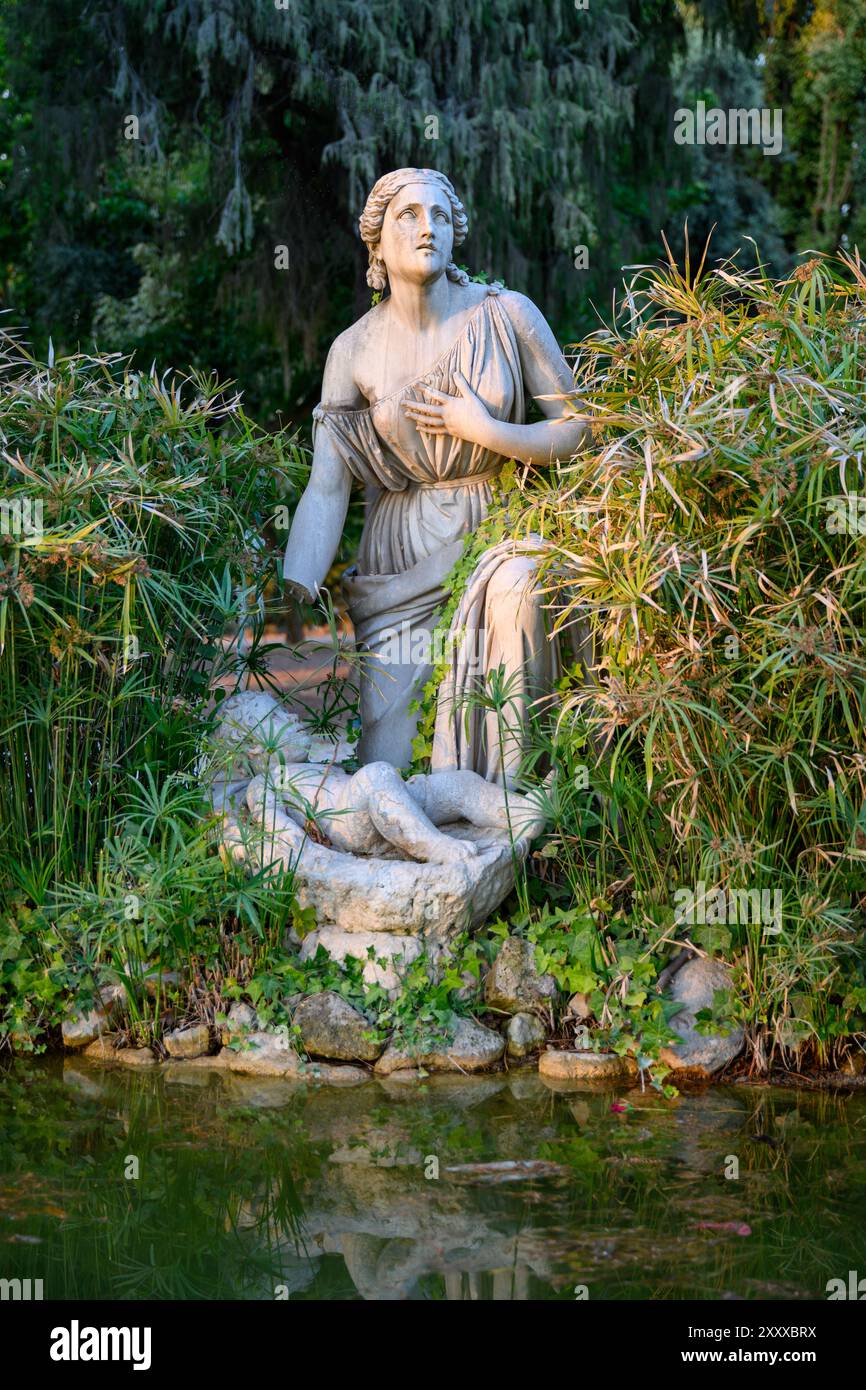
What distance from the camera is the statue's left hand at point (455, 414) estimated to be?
483cm

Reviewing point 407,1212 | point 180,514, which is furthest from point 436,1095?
point 180,514

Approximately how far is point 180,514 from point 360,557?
84 cm

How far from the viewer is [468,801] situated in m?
4.48

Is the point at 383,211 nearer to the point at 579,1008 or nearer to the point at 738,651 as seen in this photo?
the point at 738,651

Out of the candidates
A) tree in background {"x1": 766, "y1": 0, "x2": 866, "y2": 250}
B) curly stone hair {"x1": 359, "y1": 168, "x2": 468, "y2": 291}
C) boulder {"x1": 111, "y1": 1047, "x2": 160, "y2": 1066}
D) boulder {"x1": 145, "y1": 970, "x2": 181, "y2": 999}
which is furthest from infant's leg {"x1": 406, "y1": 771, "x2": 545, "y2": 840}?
tree in background {"x1": 766, "y1": 0, "x2": 866, "y2": 250}

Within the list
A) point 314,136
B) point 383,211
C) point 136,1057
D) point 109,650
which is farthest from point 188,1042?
point 314,136

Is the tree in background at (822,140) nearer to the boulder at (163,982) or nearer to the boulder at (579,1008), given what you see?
the boulder at (579,1008)

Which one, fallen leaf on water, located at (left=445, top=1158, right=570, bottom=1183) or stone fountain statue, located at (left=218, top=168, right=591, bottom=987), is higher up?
stone fountain statue, located at (left=218, top=168, right=591, bottom=987)

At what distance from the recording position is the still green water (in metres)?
3.07

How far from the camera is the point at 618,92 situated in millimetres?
11562

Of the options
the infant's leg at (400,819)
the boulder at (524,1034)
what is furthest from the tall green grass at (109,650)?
the boulder at (524,1034)

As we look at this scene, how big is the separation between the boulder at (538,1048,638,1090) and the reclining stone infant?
584 millimetres

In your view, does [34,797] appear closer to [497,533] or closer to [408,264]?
[497,533]

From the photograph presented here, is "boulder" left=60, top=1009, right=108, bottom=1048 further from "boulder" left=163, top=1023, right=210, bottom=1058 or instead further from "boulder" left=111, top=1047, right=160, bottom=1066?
"boulder" left=163, top=1023, right=210, bottom=1058
